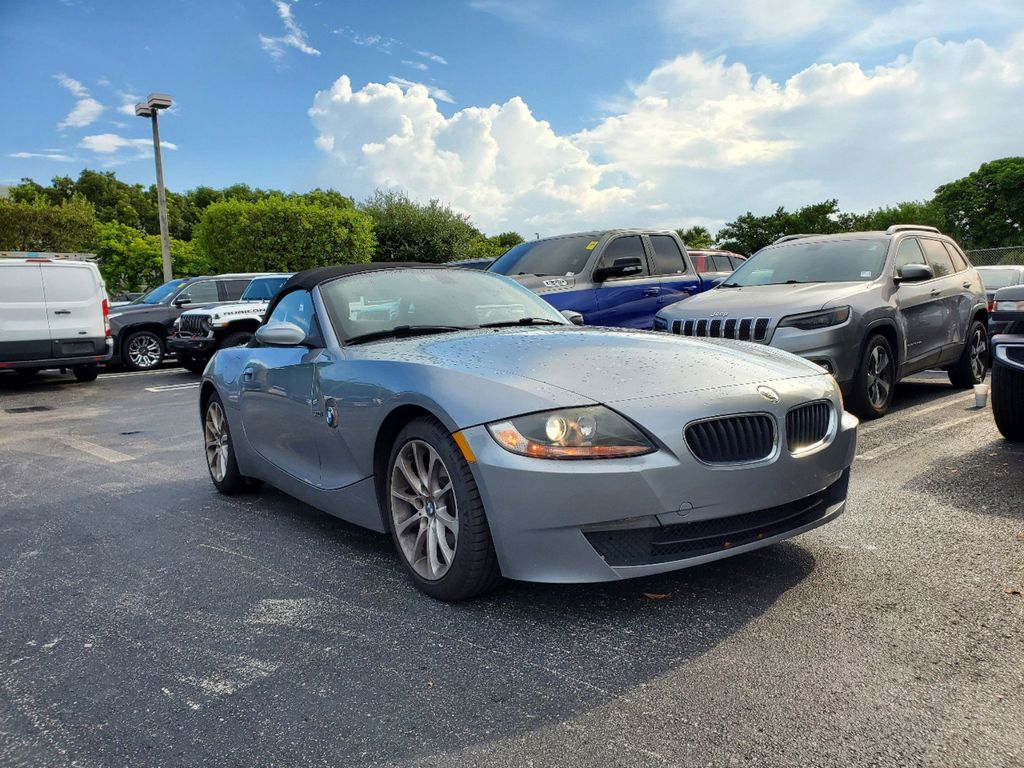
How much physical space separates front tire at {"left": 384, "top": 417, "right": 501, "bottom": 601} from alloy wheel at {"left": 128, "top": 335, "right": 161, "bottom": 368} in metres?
13.5

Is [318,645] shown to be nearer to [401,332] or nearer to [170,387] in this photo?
[401,332]

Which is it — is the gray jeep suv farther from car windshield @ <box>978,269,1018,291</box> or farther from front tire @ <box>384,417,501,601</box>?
car windshield @ <box>978,269,1018,291</box>

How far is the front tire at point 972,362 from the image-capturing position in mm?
8664

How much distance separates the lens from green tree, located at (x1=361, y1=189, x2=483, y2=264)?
1752 inches

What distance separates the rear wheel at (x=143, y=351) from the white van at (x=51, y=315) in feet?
7.89

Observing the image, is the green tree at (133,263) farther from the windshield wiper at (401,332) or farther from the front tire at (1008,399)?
the front tire at (1008,399)

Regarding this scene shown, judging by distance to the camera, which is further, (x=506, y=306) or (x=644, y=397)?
(x=506, y=306)

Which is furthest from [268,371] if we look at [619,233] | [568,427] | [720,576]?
[619,233]

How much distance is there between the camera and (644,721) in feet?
7.57

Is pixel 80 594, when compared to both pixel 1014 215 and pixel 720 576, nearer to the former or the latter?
pixel 720 576

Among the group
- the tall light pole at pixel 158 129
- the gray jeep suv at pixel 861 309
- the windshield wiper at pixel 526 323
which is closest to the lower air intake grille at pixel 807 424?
the windshield wiper at pixel 526 323

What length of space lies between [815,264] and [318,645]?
6.48 m

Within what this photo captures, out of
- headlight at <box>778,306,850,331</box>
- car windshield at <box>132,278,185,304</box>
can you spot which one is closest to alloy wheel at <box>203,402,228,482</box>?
headlight at <box>778,306,850,331</box>

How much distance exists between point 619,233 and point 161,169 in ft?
56.3
